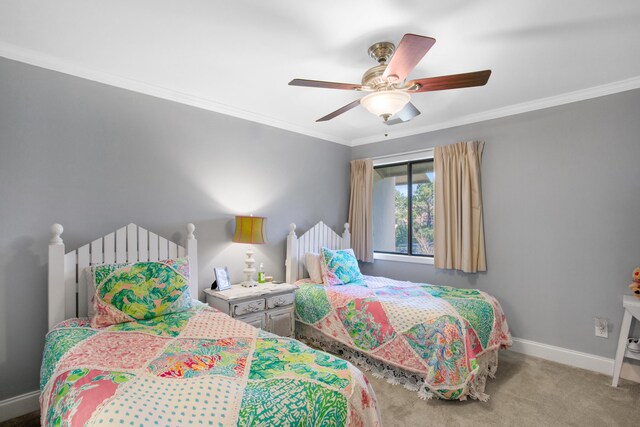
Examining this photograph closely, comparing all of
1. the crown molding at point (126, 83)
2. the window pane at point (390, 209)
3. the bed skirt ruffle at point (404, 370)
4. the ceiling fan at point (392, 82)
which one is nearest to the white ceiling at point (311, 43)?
the crown molding at point (126, 83)

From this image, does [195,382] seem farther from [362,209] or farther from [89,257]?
[362,209]

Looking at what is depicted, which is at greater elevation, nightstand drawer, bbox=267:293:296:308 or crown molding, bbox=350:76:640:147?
crown molding, bbox=350:76:640:147

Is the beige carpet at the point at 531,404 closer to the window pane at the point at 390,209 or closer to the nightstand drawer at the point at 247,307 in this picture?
the nightstand drawer at the point at 247,307

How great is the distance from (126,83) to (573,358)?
15.3 feet

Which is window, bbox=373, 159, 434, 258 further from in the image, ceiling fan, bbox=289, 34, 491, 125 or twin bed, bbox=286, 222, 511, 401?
ceiling fan, bbox=289, 34, 491, 125

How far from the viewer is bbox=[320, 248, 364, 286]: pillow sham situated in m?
3.49

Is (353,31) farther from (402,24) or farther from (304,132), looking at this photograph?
(304,132)

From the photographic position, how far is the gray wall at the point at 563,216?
2.80 m

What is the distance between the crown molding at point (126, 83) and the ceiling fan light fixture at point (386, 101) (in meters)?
1.68

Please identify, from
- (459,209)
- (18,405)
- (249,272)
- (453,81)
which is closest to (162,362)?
(18,405)

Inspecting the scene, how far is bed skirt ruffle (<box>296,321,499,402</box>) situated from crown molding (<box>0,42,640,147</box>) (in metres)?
2.35

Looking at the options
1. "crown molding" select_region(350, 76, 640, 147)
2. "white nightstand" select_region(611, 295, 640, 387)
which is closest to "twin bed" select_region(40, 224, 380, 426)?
"white nightstand" select_region(611, 295, 640, 387)

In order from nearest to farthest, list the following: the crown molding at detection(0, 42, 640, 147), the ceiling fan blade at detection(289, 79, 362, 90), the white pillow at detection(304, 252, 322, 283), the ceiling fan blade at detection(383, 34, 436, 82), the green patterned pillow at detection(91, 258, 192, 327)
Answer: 1. the ceiling fan blade at detection(383, 34, 436, 82)
2. the ceiling fan blade at detection(289, 79, 362, 90)
3. the green patterned pillow at detection(91, 258, 192, 327)
4. the crown molding at detection(0, 42, 640, 147)
5. the white pillow at detection(304, 252, 322, 283)

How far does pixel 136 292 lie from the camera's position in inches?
84.9
